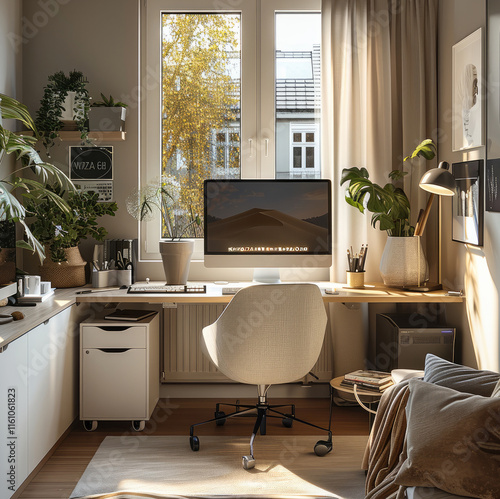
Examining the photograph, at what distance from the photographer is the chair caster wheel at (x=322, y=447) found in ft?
10.0

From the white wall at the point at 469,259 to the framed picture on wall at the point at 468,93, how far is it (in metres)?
0.05

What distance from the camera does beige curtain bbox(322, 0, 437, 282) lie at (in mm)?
3740

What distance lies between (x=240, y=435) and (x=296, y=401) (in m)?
0.64

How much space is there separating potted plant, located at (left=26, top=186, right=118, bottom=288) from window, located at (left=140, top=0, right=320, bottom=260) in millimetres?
413

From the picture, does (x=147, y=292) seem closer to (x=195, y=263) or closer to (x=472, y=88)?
(x=195, y=263)

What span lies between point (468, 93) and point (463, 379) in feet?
5.26

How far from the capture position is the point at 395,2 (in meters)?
3.78

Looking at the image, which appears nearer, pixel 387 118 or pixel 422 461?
pixel 422 461

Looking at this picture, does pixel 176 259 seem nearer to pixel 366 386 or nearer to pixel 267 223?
pixel 267 223

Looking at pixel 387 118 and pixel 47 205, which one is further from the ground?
pixel 387 118

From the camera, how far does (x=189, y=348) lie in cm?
392

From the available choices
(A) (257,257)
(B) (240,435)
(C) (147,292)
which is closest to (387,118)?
(A) (257,257)

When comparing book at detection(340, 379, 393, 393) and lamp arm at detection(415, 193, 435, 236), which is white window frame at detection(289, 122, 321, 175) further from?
book at detection(340, 379, 393, 393)

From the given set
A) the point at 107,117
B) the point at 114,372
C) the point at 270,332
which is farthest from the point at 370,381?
the point at 107,117
